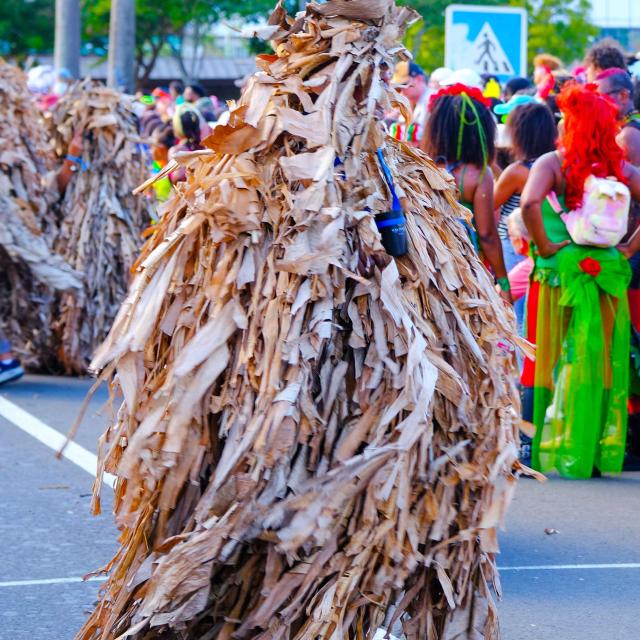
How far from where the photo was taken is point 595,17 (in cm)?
8481

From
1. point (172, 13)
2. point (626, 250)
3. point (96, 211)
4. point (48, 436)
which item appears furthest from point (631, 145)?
point (172, 13)

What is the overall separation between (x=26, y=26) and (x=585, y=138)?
3861cm

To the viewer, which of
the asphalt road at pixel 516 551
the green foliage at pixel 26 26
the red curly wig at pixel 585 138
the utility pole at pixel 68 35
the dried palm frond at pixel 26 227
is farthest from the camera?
the green foliage at pixel 26 26

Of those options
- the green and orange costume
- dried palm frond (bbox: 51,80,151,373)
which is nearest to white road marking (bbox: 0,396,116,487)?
dried palm frond (bbox: 51,80,151,373)

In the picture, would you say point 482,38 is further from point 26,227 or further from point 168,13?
point 168,13

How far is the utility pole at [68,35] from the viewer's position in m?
21.1

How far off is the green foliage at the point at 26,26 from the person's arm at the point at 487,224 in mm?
37352

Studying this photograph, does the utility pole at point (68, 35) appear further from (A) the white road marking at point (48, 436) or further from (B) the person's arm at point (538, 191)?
(B) the person's arm at point (538, 191)

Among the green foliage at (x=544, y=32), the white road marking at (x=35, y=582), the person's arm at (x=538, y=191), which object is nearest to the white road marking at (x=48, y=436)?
the white road marking at (x=35, y=582)

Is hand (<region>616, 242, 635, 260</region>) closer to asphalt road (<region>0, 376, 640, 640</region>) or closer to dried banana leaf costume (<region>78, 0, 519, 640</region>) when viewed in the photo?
asphalt road (<region>0, 376, 640, 640</region>)

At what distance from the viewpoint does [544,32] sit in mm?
46031

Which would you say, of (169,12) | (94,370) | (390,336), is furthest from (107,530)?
(169,12)

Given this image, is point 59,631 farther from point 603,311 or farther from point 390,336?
point 603,311

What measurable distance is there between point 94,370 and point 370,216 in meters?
0.86
